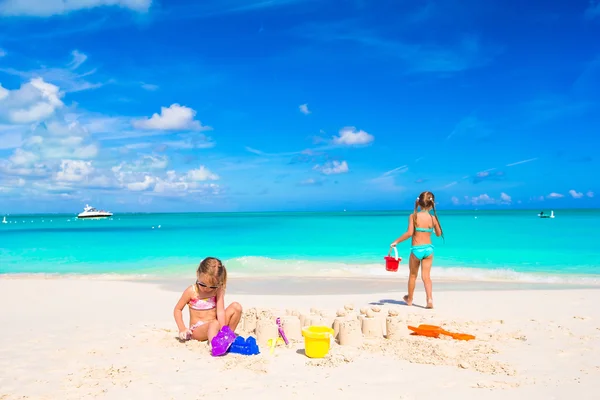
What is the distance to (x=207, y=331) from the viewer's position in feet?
18.5

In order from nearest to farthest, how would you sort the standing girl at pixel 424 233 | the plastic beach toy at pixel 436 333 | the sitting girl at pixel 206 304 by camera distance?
1. the sitting girl at pixel 206 304
2. the plastic beach toy at pixel 436 333
3. the standing girl at pixel 424 233

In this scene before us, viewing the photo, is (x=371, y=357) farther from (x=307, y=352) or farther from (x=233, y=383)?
(x=233, y=383)

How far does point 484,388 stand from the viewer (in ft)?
13.6

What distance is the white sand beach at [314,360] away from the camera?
4168mm

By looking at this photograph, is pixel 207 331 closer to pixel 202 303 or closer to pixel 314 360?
pixel 202 303

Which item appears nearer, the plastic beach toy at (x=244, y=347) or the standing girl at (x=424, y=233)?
the plastic beach toy at (x=244, y=347)

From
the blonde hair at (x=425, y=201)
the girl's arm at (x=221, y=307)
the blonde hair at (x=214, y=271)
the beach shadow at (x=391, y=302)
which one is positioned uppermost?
the blonde hair at (x=425, y=201)

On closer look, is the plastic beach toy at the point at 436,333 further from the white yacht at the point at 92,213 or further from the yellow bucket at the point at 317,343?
the white yacht at the point at 92,213

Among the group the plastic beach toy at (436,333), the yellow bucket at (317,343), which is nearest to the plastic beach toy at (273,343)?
the yellow bucket at (317,343)

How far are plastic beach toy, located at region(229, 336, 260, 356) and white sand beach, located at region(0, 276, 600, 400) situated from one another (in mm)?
104

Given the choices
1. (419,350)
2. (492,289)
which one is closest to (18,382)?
(419,350)

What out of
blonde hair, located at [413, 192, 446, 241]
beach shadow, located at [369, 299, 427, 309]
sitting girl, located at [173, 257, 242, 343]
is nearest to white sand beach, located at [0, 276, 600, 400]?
sitting girl, located at [173, 257, 242, 343]

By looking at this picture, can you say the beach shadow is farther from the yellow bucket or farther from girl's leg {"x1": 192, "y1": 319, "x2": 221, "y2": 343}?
girl's leg {"x1": 192, "y1": 319, "x2": 221, "y2": 343}

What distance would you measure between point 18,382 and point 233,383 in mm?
2068
